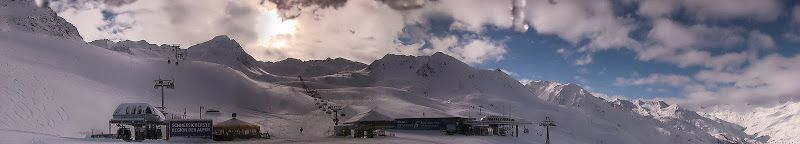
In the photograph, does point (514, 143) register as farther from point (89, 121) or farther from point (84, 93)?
point (84, 93)

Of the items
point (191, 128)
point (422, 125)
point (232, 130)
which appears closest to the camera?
point (191, 128)

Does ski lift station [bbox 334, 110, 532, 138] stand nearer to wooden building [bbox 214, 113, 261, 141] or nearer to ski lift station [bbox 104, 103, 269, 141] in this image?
ski lift station [bbox 104, 103, 269, 141]

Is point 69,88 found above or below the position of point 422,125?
above

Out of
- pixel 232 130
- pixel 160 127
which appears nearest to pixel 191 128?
pixel 160 127

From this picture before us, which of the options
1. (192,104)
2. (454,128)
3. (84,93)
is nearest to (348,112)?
(192,104)

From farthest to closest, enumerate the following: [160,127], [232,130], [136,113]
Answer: [232,130], [160,127], [136,113]

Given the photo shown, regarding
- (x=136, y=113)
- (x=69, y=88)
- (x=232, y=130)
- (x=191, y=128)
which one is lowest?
(x=232, y=130)

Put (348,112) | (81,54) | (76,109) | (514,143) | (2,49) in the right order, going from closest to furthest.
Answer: (76,109) → (514,143) → (2,49) → (81,54) → (348,112)

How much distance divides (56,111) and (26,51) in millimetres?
53559

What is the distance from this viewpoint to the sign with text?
312ft

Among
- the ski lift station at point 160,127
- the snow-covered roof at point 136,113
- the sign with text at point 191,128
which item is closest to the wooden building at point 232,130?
the ski lift station at point 160,127

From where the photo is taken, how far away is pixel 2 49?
138750 millimetres

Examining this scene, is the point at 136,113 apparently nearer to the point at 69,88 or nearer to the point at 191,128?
the point at 191,128

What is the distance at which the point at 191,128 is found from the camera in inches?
3775
